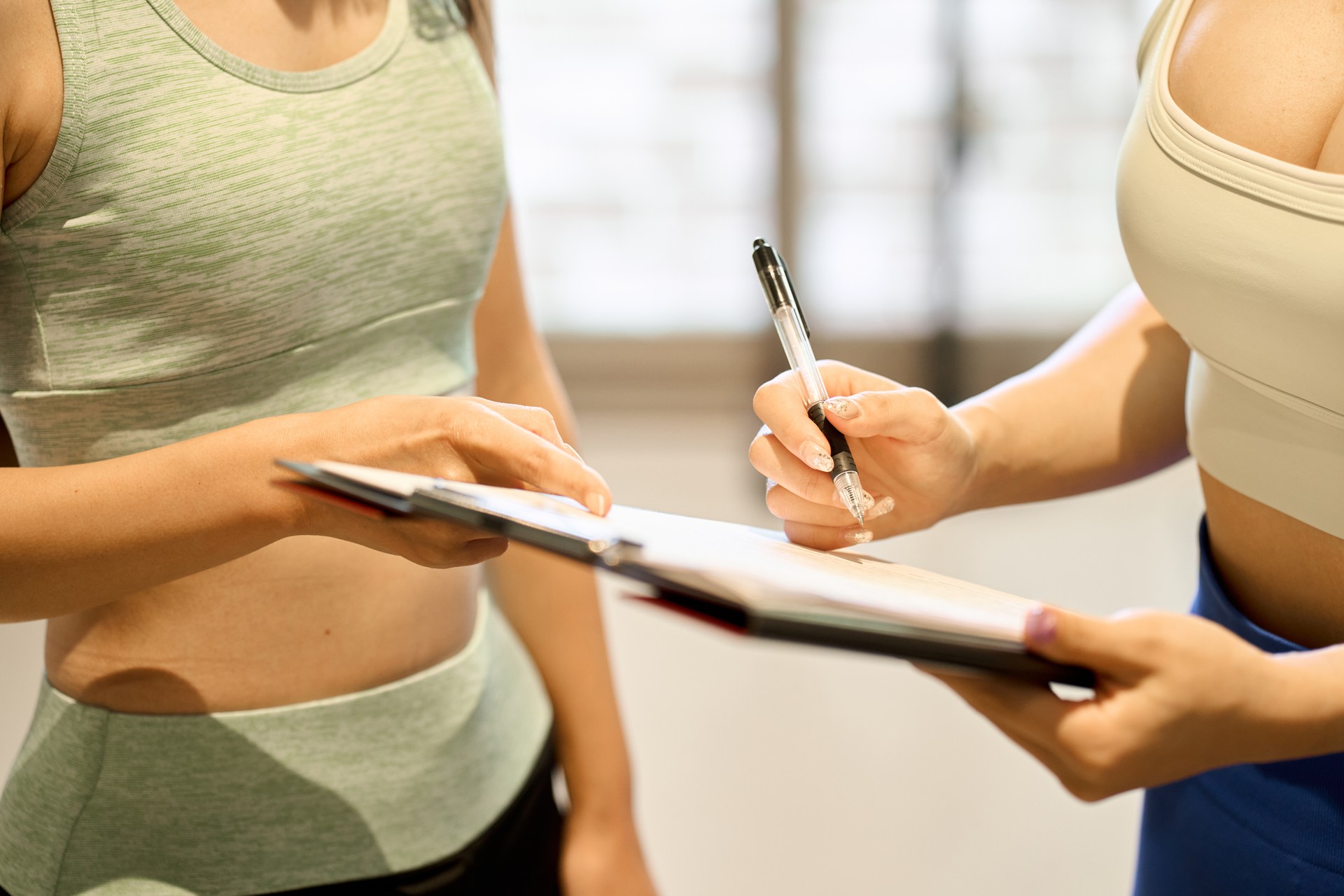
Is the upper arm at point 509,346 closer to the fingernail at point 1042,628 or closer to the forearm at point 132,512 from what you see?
the forearm at point 132,512

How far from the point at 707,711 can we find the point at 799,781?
0.86 feet

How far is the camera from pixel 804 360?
697 mm

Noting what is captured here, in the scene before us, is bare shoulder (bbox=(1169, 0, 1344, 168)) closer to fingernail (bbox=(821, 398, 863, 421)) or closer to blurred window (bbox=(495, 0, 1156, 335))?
fingernail (bbox=(821, 398, 863, 421))

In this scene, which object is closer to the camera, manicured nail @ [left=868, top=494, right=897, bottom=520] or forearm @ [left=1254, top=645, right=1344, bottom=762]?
forearm @ [left=1254, top=645, right=1344, bottom=762]

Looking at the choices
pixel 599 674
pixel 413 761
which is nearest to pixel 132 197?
pixel 413 761

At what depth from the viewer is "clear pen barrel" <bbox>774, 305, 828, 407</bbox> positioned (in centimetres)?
69

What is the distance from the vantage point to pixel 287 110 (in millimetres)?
666

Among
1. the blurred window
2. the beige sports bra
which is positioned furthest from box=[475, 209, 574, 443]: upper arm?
the blurred window

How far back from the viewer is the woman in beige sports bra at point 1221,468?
498 mm

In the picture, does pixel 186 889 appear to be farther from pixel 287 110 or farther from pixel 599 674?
pixel 287 110

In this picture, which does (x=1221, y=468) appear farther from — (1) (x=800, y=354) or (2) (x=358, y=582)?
(2) (x=358, y=582)

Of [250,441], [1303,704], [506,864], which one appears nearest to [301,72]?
[250,441]


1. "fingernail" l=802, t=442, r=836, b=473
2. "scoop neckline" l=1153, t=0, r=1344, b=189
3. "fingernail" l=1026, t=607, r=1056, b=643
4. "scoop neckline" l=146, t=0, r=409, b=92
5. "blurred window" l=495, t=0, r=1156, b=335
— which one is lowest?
"blurred window" l=495, t=0, r=1156, b=335

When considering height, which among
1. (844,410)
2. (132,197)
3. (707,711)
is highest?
(132,197)
